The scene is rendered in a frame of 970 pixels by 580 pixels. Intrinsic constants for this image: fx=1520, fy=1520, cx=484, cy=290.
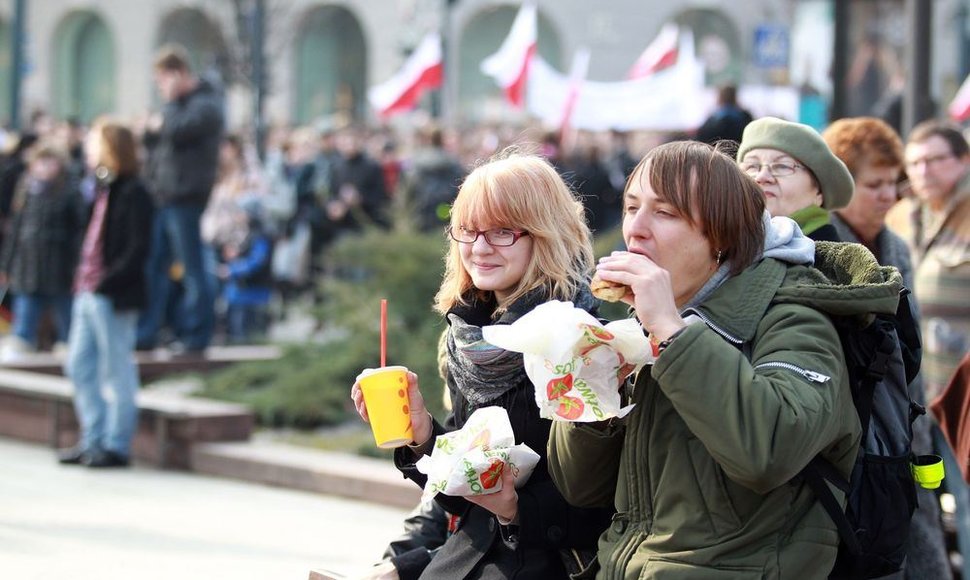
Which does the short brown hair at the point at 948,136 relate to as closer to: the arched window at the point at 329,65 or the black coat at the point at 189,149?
the black coat at the point at 189,149

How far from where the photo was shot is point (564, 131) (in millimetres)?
18250

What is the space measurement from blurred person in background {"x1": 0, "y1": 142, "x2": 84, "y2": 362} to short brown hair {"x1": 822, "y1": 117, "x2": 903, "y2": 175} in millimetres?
8260

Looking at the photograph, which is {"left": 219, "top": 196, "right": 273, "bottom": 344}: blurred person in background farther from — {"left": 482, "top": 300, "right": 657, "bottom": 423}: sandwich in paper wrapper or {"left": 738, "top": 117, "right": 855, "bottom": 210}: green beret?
{"left": 482, "top": 300, "right": 657, "bottom": 423}: sandwich in paper wrapper

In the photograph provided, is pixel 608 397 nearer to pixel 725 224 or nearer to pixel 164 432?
pixel 725 224

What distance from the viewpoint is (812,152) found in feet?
14.5

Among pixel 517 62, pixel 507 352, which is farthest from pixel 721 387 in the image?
pixel 517 62

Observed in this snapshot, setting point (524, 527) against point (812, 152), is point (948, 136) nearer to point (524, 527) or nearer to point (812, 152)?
point (812, 152)

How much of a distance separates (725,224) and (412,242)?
25.0ft

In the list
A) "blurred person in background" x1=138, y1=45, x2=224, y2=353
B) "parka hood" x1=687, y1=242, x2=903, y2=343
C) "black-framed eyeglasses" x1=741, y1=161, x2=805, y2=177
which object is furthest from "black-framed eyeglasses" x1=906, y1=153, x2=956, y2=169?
"blurred person in background" x1=138, y1=45, x2=224, y2=353

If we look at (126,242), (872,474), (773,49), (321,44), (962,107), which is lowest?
(872,474)

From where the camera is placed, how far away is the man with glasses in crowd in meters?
6.07

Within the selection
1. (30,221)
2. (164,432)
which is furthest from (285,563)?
(30,221)

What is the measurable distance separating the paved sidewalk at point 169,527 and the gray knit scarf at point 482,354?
7.32 feet

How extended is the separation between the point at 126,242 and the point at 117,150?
1.89 ft
